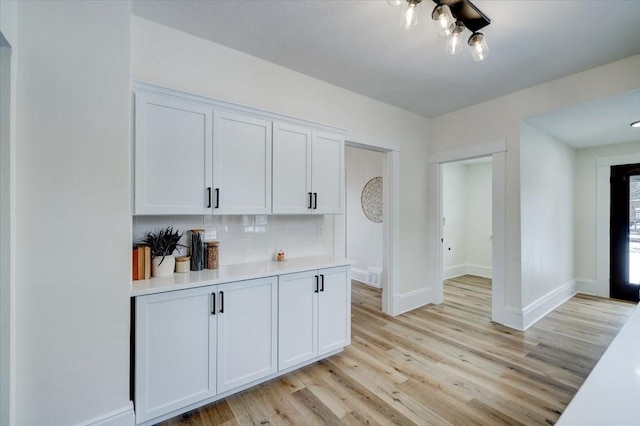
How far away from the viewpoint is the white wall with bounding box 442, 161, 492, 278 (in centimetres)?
573

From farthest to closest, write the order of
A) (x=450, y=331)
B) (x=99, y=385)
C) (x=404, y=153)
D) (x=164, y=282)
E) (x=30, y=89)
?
(x=404, y=153) → (x=450, y=331) → (x=164, y=282) → (x=99, y=385) → (x=30, y=89)

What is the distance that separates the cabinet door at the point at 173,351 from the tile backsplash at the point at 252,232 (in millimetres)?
522

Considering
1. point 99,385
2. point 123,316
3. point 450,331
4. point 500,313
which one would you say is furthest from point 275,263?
point 500,313

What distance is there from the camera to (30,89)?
4.81ft

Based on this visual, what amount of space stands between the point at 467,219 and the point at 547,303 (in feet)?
8.55

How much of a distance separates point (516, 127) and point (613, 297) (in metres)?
3.42

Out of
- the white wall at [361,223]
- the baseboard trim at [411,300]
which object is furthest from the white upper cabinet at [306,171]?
the white wall at [361,223]

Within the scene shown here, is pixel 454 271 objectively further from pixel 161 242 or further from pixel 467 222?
pixel 161 242

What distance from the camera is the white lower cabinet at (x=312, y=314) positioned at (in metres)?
2.26

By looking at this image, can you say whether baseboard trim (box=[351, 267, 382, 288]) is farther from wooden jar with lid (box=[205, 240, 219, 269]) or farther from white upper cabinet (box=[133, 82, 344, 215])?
wooden jar with lid (box=[205, 240, 219, 269])

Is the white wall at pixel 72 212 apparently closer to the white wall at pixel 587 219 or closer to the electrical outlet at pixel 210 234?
the electrical outlet at pixel 210 234

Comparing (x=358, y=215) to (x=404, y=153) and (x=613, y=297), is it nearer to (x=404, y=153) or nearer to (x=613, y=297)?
(x=404, y=153)

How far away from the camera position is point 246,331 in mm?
2068

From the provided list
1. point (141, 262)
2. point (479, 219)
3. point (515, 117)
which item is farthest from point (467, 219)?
point (141, 262)
